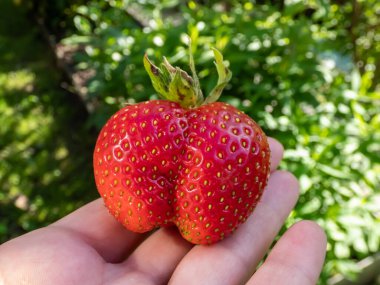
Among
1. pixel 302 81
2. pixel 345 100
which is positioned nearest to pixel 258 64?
pixel 302 81

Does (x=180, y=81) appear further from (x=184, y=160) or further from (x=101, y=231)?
(x=101, y=231)

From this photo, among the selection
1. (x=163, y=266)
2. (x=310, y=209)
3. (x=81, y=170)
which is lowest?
(x=81, y=170)

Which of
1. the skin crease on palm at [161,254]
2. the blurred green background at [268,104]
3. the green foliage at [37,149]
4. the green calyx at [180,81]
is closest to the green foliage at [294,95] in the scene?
the blurred green background at [268,104]

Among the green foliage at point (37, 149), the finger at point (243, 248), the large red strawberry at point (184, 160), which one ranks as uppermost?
the large red strawberry at point (184, 160)

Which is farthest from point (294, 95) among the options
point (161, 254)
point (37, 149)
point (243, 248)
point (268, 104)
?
point (37, 149)

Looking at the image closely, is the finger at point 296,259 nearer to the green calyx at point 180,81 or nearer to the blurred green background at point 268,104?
the blurred green background at point 268,104

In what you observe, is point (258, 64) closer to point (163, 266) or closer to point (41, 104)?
point (163, 266)

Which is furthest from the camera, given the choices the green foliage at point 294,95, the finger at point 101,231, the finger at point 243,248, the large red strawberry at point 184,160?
the green foliage at point 294,95
